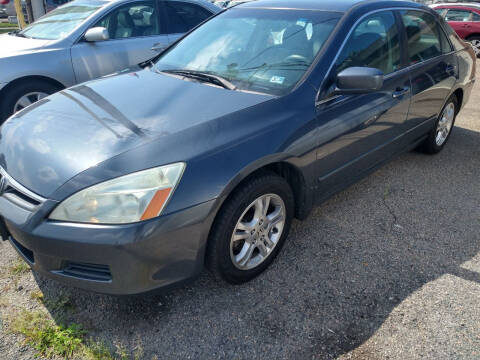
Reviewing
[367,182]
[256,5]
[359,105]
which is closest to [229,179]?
[359,105]

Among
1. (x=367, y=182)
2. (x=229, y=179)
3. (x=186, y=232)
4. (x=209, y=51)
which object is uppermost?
(x=209, y=51)

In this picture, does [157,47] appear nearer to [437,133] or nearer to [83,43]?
[83,43]

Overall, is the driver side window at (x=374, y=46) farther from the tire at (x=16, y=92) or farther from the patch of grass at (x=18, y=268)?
the tire at (x=16, y=92)

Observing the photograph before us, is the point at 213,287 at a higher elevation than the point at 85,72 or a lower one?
lower

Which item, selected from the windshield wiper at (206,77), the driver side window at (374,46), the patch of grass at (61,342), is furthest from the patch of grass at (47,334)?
the driver side window at (374,46)

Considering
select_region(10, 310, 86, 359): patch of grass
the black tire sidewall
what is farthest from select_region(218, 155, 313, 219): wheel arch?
the black tire sidewall

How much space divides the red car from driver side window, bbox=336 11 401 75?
10372mm

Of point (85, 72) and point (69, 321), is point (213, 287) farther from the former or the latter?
point (85, 72)

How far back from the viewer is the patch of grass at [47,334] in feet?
6.49

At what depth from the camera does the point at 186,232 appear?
1.94 metres

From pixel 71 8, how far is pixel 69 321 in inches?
173

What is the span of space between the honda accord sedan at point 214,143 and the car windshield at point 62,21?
200 cm

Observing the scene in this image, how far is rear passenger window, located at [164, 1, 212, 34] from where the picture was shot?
5.24 m

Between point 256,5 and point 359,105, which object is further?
point 256,5
